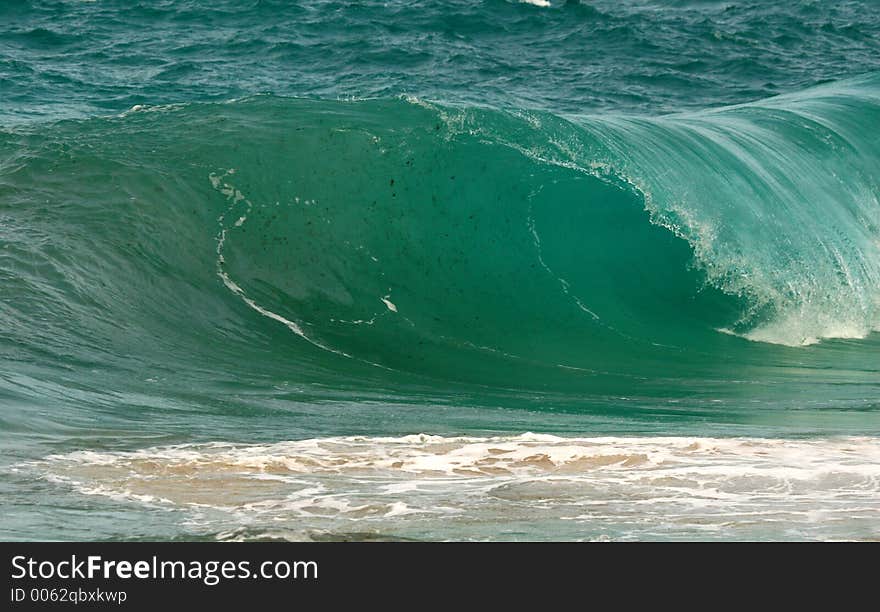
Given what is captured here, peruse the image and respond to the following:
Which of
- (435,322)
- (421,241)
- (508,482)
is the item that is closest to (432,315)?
(435,322)

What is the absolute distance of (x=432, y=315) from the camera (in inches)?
424

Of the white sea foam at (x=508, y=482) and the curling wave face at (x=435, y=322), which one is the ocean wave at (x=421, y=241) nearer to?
the curling wave face at (x=435, y=322)

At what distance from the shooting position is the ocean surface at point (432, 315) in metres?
5.80

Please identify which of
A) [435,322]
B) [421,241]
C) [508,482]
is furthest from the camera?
[421,241]

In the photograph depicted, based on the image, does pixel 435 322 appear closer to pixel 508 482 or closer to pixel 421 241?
pixel 421 241

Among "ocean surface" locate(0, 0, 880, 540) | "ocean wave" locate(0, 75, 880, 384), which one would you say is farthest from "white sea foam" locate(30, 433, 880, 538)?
"ocean wave" locate(0, 75, 880, 384)

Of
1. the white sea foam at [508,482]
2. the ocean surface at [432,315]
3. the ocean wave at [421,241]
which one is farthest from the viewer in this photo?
the ocean wave at [421,241]

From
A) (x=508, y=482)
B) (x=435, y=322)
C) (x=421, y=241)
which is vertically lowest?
(x=508, y=482)

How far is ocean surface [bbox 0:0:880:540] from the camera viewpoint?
5.80 m

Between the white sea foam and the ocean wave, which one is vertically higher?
the ocean wave

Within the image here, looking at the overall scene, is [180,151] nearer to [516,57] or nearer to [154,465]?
[154,465]

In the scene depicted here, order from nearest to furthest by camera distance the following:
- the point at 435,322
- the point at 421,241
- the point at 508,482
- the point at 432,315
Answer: the point at 508,482, the point at 435,322, the point at 432,315, the point at 421,241

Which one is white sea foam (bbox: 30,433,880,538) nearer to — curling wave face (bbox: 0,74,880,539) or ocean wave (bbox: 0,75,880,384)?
curling wave face (bbox: 0,74,880,539)

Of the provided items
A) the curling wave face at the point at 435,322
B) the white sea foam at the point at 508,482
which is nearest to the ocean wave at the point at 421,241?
the curling wave face at the point at 435,322
